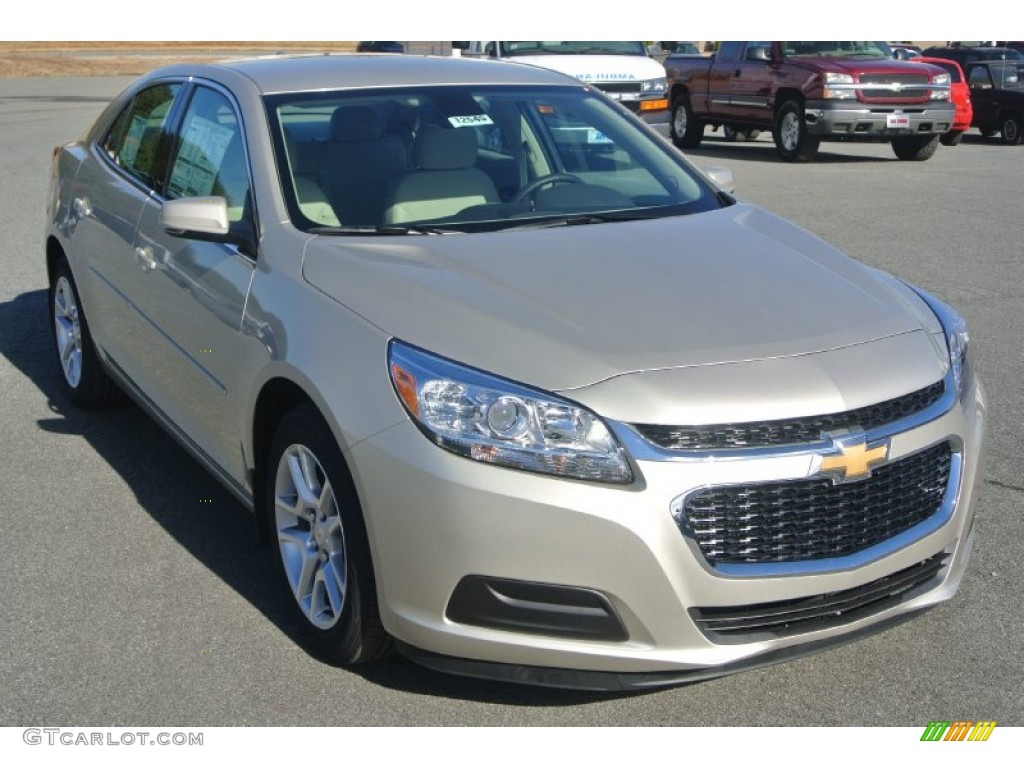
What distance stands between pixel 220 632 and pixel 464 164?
6.25 ft

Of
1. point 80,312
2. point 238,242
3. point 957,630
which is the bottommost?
point 957,630

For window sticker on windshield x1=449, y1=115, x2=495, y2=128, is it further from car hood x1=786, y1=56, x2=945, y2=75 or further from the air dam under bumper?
car hood x1=786, y1=56, x2=945, y2=75

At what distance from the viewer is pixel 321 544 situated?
396 centimetres

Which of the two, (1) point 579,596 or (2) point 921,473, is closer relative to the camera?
(1) point 579,596

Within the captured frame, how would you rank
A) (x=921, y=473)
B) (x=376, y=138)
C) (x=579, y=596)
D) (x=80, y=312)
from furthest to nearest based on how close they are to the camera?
(x=80, y=312) → (x=376, y=138) → (x=921, y=473) → (x=579, y=596)

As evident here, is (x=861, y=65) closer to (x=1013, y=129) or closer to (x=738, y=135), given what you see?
(x=1013, y=129)

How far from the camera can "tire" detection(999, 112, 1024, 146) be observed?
74.2 feet

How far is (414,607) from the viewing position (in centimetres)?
352

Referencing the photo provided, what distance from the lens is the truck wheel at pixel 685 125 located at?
21406mm

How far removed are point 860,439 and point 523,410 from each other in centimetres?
88

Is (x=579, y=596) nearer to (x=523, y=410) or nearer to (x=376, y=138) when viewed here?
(x=523, y=410)

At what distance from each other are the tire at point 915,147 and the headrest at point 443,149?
15180 mm

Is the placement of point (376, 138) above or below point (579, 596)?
above

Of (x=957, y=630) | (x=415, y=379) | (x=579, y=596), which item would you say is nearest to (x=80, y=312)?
(x=415, y=379)
